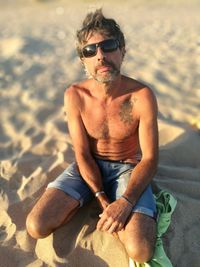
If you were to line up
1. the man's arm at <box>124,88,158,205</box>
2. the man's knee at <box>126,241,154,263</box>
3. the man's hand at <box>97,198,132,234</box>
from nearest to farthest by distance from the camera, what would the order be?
the man's knee at <box>126,241,154,263</box> → the man's hand at <box>97,198,132,234</box> → the man's arm at <box>124,88,158,205</box>

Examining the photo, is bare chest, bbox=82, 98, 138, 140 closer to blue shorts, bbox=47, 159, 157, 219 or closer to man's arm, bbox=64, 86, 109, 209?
man's arm, bbox=64, 86, 109, 209

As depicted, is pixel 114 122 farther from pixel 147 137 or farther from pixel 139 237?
pixel 139 237

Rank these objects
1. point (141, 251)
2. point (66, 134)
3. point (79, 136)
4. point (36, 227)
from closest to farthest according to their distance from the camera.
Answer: point (141, 251), point (36, 227), point (79, 136), point (66, 134)

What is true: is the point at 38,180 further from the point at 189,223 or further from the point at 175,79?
the point at 175,79

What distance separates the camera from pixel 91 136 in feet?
9.83

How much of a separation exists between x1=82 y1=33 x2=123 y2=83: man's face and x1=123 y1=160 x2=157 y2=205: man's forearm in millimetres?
592

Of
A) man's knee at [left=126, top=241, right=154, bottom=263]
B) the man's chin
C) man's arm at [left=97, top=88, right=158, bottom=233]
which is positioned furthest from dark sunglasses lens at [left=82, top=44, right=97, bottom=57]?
man's knee at [left=126, top=241, right=154, bottom=263]

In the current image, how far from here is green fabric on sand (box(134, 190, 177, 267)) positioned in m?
2.42

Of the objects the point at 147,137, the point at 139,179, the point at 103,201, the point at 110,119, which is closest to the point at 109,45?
the point at 110,119

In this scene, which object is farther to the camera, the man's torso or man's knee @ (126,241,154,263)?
the man's torso

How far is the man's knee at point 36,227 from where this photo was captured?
2666mm

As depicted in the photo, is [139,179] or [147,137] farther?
[147,137]

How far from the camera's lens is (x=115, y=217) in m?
2.52

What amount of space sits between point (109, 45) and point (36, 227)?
1224 mm
